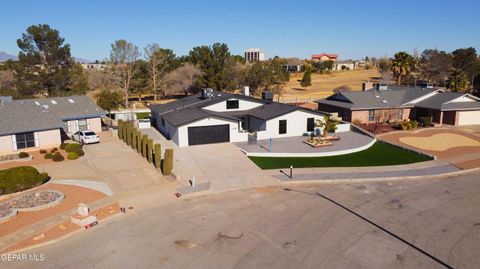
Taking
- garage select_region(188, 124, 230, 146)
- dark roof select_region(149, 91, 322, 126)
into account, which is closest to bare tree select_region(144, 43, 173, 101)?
dark roof select_region(149, 91, 322, 126)

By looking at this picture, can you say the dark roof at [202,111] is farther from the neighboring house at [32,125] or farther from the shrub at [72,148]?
the neighboring house at [32,125]

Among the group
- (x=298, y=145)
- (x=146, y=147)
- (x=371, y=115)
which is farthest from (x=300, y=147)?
(x=371, y=115)

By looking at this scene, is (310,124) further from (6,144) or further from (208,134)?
(6,144)

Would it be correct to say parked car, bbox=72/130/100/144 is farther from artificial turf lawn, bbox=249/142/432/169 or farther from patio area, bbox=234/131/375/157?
artificial turf lawn, bbox=249/142/432/169

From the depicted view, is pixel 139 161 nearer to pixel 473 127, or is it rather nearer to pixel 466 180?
pixel 466 180

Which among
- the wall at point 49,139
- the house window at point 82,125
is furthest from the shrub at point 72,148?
the house window at point 82,125

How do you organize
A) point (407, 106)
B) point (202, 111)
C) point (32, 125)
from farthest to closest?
point (407, 106), point (202, 111), point (32, 125)

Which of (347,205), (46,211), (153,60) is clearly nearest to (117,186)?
(46,211)
